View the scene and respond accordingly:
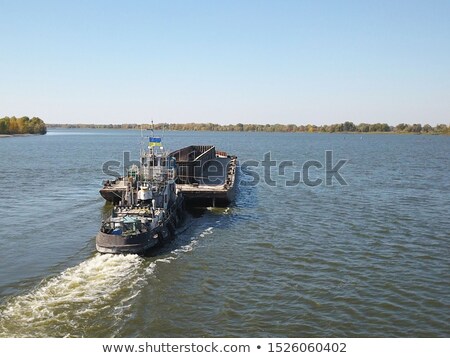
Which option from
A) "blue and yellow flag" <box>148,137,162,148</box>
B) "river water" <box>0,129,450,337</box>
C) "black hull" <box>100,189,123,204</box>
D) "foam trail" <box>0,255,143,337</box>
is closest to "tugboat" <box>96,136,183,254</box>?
"blue and yellow flag" <box>148,137,162,148</box>

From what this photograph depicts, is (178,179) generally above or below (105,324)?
above

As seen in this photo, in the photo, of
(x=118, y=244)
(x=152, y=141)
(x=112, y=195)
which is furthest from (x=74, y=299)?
(x=112, y=195)

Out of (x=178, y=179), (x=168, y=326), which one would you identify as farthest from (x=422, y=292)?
(x=178, y=179)

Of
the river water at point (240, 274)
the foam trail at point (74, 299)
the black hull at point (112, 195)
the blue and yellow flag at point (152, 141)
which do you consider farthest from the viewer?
the black hull at point (112, 195)

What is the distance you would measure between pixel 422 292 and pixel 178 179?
90.3ft

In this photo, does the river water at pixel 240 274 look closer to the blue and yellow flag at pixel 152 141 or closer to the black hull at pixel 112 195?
the black hull at pixel 112 195

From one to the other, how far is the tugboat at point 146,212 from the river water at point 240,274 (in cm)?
84

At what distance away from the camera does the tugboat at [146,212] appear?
25297mm

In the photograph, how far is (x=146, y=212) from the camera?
28.7m

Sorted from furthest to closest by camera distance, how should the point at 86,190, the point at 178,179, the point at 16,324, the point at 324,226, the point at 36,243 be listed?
the point at 86,190 → the point at 178,179 → the point at 324,226 → the point at 36,243 → the point at 16,324

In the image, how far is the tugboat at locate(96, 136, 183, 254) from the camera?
25.3 m

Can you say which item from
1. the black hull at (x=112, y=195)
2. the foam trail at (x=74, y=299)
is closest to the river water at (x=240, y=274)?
the foam trail at (x=74, y=299)

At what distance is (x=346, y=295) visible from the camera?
20.8m
